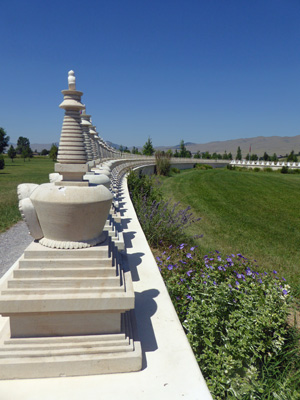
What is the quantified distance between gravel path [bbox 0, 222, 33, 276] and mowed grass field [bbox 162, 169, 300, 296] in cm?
591

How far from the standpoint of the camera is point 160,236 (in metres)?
7.32

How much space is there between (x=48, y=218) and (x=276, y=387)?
9.68 ft

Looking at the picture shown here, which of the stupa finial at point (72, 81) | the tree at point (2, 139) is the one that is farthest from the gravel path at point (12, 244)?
the tree at point (2, 139)

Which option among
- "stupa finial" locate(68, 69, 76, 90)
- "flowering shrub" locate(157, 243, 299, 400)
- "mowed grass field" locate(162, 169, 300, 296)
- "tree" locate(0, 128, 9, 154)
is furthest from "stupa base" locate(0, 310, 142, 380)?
"tree" locate(0, 128, 9, 154)

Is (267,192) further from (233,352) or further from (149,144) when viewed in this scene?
(149,144)

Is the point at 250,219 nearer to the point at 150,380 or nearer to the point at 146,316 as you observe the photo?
the point at 146,316

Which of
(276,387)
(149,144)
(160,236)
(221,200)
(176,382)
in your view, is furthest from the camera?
(149,144)

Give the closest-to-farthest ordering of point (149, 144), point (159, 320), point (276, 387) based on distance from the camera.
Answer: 1. point (276, 387)
2. point (159, 320)
3. point (149, 144)

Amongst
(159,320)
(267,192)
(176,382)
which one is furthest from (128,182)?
(267,192)

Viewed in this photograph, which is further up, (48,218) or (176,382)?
(48,218)

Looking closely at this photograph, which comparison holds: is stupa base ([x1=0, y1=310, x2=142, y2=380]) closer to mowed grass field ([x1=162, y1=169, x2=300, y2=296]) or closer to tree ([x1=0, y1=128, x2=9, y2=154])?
mowed grass field ([x1=162, y1=169, x2=300, y2=296])

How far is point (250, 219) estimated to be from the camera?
50.0ft

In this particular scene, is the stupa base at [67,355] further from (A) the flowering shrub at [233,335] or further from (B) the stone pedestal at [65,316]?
(A) the flowering shrub at [233,335]

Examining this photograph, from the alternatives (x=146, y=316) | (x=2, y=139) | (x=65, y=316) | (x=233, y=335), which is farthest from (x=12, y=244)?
(x=2, y=139)
